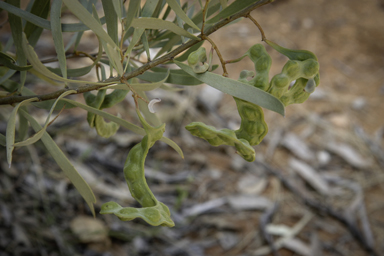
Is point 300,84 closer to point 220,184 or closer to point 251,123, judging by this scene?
point 251,123

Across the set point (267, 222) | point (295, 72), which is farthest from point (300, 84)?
point (267, 222)

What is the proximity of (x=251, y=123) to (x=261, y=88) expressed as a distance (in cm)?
4

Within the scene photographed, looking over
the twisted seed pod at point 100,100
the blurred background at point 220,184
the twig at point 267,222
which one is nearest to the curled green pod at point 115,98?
the twisted seed pod at point 100,100

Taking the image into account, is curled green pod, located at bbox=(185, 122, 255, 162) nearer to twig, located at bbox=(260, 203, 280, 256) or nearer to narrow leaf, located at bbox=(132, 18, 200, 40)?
narrow leaf, located at bbox=(132, 18, 200, 40)

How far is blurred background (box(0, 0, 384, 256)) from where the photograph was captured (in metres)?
0.97

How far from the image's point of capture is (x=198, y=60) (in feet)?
1.04

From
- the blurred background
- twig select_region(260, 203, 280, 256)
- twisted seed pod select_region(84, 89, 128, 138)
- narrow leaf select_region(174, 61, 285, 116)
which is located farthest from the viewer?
twig select_region(260, 203, 280, 256)

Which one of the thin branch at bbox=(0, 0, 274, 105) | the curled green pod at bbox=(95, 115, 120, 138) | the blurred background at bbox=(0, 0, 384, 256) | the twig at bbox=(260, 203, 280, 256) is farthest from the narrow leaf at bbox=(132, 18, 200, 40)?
the twig at bbox=(260, 203, 280, 256)

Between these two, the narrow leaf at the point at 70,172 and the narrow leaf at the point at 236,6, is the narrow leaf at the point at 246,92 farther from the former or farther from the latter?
the narrow leaf at the point at 70,172

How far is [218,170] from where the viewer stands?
1363mm

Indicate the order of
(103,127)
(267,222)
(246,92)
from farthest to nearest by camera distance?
(267,222), (103,127), (246,92)

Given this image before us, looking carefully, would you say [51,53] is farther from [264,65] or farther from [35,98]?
[264,65]

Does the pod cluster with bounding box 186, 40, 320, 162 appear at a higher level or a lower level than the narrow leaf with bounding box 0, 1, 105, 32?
lower

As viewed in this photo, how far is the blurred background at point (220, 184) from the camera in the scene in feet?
3.19
